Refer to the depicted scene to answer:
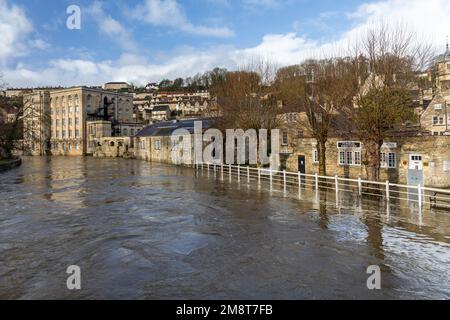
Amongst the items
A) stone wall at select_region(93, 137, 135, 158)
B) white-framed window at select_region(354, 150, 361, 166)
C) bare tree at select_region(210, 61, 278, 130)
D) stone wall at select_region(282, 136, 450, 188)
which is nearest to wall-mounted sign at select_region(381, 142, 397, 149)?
stone wall at select_region(282, 136, 450, 188)

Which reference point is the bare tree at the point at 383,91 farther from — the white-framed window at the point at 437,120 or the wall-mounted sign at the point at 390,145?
the white-framed window at the point at 437,120

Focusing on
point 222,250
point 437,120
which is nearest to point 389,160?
point 437,120

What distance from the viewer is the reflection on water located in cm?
613

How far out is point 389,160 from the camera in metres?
24.9

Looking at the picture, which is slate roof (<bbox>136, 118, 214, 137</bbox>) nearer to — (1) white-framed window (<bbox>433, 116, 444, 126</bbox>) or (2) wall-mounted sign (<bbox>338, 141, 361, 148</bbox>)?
(2) wall-mounted sign (<bbox>338, 141, 361, 148</bbox>)

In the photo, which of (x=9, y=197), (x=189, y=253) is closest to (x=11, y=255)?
(x=189, y=253)

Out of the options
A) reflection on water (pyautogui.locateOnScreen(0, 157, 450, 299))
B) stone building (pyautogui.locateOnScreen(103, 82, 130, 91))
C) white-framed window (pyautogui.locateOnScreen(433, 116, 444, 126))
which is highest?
stone building (pyautogui.locateOnScreen(103, 82, 130, 91))

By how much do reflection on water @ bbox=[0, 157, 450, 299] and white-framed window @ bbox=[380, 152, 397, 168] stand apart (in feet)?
37.3

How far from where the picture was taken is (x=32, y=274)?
6.83 metres

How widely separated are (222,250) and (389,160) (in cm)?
2015

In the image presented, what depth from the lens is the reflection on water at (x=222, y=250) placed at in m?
6.13

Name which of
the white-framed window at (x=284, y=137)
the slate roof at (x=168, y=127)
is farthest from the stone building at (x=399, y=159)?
the slate roof at (x=168, y=127)

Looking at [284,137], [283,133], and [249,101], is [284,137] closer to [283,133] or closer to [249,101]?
[283,133]

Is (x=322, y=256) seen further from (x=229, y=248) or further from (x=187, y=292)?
(x=187, y=292)
